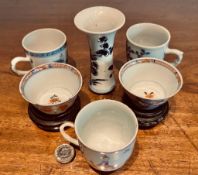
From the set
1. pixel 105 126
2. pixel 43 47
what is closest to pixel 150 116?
pixel 105 126

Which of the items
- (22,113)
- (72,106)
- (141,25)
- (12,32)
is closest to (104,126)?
(72,106)

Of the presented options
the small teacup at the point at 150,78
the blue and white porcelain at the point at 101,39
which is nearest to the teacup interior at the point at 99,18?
the blue and white porcelain at the point at 101,39

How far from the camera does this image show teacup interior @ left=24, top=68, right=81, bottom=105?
2.30ft

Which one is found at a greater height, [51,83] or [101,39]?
[101,39]

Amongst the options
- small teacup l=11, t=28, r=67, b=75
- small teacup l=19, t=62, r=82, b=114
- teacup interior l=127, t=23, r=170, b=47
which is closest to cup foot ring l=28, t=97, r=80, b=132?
small teacup l=19, t=62, r=82, b=114

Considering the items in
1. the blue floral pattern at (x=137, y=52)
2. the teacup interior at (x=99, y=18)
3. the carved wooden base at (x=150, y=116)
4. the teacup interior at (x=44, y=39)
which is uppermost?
the teacup interior at (x=99, y=18)

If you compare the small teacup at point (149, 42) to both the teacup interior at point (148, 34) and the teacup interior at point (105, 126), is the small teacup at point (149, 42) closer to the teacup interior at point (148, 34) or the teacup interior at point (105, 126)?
the teacup interior at point (148, 34)

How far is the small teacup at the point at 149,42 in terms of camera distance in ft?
2.31

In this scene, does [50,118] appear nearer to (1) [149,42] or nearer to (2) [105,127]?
(2) [105,127]

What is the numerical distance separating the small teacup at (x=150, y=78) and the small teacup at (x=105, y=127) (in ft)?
0.20

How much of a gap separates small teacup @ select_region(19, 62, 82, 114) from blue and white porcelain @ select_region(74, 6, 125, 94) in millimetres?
53

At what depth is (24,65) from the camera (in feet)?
2.76

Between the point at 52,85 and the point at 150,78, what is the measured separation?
0.25 metres

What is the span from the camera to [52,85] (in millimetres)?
744
